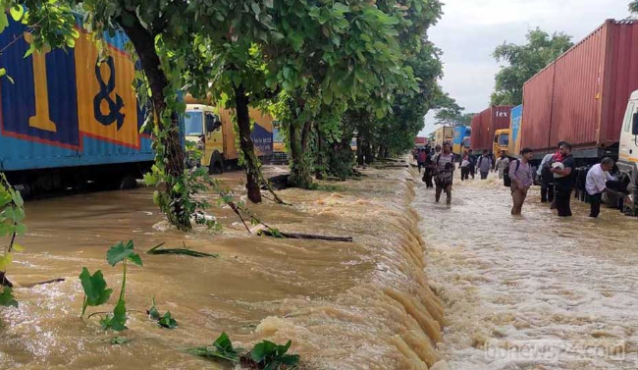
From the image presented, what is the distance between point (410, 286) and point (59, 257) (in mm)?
3136

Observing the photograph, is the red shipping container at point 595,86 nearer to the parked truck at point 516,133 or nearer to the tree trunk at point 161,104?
the parked truck at point 516,133

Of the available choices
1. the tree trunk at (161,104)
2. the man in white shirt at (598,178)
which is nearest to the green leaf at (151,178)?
the tree trunk at (161,104)

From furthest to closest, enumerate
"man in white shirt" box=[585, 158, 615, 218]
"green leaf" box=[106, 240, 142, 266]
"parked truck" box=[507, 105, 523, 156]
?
"parked truck" box=[507, 105, 523, 156] → "man in white shirt" box=[585, 158, 615, 218] → "green leaf" box=[106, 240, 142, 266]

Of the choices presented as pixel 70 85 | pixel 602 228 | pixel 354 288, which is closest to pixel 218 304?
pixel 354 288

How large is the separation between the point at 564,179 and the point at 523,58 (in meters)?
38.7

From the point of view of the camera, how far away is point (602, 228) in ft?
36.2

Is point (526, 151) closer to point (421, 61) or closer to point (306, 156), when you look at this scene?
point (306, 156)

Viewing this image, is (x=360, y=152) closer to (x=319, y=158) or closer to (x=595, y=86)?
(x=319, y=158)

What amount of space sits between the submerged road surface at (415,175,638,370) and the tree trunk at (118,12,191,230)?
126 inches

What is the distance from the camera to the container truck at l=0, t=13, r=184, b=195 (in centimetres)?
880

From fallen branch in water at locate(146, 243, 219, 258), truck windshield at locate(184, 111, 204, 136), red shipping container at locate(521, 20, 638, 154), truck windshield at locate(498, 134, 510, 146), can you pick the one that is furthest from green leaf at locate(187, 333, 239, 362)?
truck windshield at locate(498, 134, 510, 146)

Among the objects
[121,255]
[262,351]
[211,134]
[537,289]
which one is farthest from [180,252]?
[211,134]

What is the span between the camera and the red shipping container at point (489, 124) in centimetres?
3338

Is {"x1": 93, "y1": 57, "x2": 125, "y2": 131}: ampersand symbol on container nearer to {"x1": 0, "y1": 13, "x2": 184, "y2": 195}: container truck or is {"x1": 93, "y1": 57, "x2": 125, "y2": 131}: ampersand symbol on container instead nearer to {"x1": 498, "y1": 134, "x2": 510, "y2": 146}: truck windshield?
{"x1": 0, "y1": 13, "x2": 184, "y2": 195}: container truck
